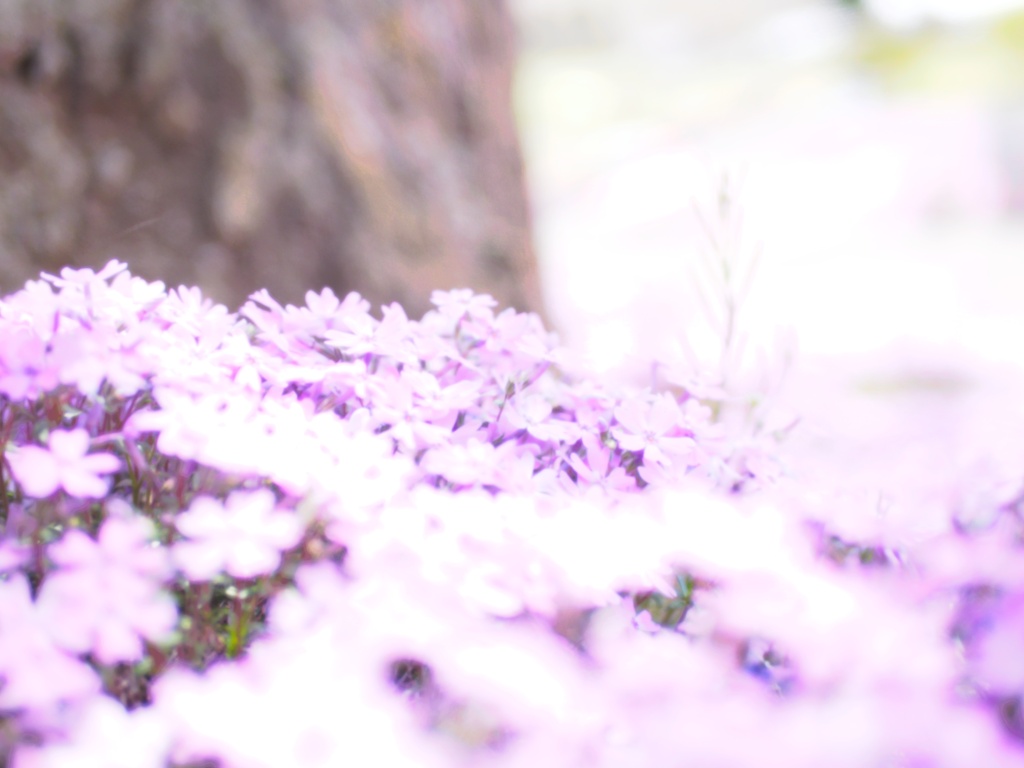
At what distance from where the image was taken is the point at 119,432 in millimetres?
678

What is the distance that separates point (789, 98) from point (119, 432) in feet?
32.1

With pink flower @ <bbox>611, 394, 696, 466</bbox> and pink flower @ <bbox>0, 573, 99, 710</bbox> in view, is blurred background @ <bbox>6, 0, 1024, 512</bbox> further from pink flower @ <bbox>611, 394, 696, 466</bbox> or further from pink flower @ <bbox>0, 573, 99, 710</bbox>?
pink flower @ <bbox>0, 573, 99, 710</bbox>

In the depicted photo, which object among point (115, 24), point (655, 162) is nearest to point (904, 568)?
point (115, 24)

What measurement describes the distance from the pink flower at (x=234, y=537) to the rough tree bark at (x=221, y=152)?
5.97ft

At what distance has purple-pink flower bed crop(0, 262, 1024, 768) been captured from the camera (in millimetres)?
451

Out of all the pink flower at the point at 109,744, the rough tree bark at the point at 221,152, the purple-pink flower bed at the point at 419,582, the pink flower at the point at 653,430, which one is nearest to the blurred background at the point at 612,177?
the rough tree bark at the point at 221,152

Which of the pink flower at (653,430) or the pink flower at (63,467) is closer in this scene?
the pink flower at (63,467)

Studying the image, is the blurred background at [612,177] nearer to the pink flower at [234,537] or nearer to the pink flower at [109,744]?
the pink flower at [234,537]

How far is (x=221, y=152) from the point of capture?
7.65ft

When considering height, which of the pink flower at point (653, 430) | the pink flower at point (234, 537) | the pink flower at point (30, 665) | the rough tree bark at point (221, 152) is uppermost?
the rough tree bark at point (221, 152)

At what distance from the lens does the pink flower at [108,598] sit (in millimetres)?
491

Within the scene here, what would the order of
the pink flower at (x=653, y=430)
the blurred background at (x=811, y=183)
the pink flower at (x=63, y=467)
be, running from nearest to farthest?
the pink flower at (x=63, y=467)
the pink flower at (x=653, y=430)
the blurred background at (x=811, y=183)

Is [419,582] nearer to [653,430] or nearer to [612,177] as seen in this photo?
[653,430]

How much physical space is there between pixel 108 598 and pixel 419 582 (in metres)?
0.17
